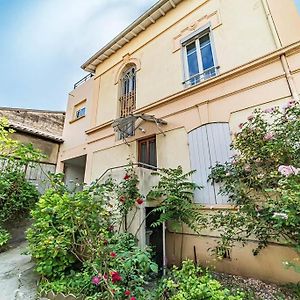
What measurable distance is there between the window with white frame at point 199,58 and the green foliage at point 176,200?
11.7 ft

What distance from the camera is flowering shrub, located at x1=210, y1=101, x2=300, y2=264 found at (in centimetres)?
324

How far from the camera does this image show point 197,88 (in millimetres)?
5980

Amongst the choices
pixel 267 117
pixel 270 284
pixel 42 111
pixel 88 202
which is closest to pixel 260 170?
pixel 267 117

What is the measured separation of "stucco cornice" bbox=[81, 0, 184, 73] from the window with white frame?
217 cm

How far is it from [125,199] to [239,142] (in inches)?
119

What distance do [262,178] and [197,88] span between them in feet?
11.4

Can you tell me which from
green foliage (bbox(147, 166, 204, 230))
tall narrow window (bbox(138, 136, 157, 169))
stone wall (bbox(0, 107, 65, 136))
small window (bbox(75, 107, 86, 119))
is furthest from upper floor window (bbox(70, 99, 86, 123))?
green foliage (bbox(147, 166, 204, 230))

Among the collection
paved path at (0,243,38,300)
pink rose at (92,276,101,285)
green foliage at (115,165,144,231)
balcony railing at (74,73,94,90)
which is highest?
balcony railing at (74,73,94,90)

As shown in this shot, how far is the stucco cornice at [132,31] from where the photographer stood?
7.80 m

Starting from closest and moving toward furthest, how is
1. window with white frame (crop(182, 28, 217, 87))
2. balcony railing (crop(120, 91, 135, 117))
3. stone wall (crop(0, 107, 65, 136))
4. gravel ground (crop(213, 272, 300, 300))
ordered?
gravel ground (crop(213, 272, 300, 300)), window with white frame (crop(182, 28, 217, 87)), balcony railing (crop(120, 91, 135, 117)), stone wall (crop(0, 107, 65, 136))

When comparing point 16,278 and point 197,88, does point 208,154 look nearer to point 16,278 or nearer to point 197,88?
point 197,88

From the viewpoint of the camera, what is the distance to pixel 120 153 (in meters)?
7.56

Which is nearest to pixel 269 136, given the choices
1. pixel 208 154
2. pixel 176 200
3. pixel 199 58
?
pixel 208 154

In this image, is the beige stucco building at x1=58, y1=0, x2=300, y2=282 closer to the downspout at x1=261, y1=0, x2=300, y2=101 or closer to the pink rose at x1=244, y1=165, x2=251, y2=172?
the downspout at x1=261, y1=0, x2=300, y2=101
